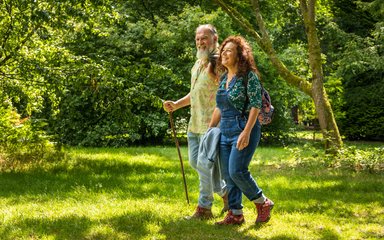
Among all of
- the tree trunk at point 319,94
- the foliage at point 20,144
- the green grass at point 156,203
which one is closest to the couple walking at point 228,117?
the green grass at point 156,203

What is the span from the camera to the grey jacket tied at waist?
5.23 m

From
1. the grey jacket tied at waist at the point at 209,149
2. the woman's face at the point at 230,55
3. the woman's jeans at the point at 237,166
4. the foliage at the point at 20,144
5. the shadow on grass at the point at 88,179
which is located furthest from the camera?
the foliage at the point at 20,144

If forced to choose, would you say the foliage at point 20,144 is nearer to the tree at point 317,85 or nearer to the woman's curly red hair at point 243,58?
the tree at point 317,85

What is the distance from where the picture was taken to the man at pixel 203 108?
5480 mm

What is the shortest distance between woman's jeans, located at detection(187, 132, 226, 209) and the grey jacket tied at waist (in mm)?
86

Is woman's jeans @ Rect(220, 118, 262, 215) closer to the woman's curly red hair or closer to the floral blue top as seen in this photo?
the floral blue top

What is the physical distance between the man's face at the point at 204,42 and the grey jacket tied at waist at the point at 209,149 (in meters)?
0.87

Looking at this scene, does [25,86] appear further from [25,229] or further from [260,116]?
[260,116]

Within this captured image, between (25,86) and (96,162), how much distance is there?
2.18 metres

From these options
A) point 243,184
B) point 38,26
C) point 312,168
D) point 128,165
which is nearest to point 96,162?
point 128,165

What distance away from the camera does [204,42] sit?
5.48m

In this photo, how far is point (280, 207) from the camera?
6395mm

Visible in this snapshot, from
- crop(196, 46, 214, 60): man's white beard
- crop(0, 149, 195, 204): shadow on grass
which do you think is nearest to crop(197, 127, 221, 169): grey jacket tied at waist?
crop(196, 46, 214, 60): man's white beard

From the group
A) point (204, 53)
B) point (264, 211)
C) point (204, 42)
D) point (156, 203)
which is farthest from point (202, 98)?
point (156, 203)
